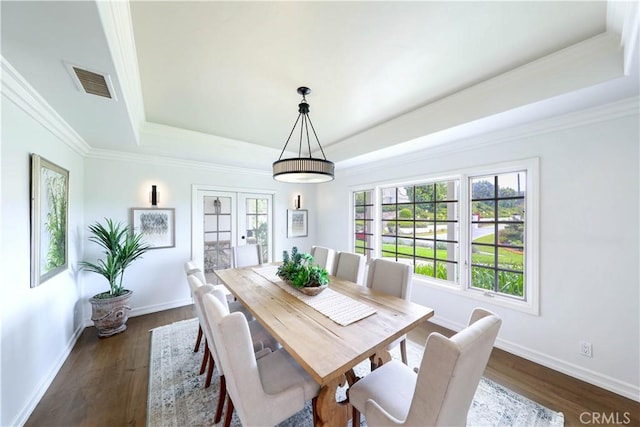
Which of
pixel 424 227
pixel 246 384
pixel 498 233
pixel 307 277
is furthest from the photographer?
pixel 424 227

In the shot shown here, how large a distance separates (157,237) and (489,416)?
429cm

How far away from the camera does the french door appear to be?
13.1 ft

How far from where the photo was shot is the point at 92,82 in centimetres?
165

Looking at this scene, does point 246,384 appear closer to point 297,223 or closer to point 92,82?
point 92,82

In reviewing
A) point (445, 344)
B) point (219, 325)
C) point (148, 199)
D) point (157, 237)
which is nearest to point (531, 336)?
point (445, 344)

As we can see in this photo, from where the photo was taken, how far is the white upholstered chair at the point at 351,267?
2.76m

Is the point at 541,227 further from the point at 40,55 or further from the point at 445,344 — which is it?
the point at 40,55

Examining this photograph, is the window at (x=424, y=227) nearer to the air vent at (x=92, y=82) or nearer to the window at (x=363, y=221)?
the window at (x=363, y=221)

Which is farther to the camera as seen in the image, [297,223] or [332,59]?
[297,223]

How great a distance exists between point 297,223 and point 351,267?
8.29ft

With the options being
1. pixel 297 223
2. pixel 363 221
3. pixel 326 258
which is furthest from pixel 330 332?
pixel 297 223

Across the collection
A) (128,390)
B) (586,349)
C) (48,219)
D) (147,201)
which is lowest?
(128,390)

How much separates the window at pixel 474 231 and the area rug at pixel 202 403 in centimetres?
99

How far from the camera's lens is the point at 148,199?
3.58m
